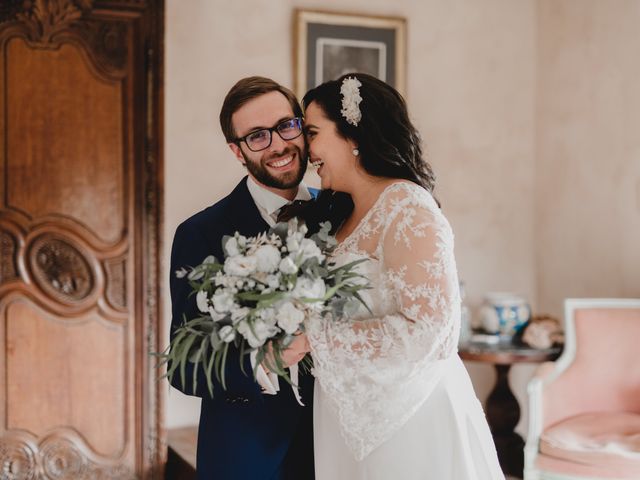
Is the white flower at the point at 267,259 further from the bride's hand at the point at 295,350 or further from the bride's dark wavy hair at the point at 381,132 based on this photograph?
the bride's dark wavy hair at the point at 381,132

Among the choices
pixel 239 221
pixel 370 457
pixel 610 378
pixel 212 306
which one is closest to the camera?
pixel 212 306

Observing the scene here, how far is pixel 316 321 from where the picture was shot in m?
1.95

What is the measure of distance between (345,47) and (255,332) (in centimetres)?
300

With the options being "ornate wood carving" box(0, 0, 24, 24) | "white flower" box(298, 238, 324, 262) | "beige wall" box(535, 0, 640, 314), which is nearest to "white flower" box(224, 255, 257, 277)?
"white flower" box(298, 238, 324, 262)

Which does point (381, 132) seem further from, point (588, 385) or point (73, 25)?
point (588, 385)

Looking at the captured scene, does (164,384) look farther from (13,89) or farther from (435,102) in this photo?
(435,102)

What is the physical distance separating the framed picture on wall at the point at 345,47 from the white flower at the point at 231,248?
2594 mm

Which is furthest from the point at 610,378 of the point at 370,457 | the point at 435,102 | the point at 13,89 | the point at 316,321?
the point at 13,89

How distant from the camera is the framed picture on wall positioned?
4457 millimetres

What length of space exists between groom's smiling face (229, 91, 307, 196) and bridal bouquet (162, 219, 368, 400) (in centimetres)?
38

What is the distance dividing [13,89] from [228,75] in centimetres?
112

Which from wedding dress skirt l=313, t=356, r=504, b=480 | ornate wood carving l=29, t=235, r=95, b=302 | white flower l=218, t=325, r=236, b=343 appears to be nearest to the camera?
white flower l=218, t=325, r=236, b=343

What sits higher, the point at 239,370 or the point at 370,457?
the point at 239,370

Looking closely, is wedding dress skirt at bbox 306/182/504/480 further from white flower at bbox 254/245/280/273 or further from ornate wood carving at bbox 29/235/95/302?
ornate wood carving at bbox 29/235/95/302
